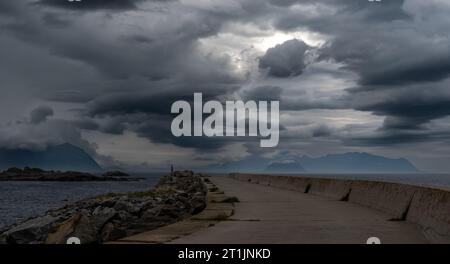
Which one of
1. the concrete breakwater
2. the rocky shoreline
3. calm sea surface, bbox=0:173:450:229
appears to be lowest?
calm sea surface, bbox=0:173:450:229

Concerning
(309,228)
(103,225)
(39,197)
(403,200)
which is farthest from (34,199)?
(309,228)

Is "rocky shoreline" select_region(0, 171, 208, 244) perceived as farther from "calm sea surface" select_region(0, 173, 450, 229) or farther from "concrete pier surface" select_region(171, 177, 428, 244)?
"calm sea surface" select_region(0, 173, 450, 229)

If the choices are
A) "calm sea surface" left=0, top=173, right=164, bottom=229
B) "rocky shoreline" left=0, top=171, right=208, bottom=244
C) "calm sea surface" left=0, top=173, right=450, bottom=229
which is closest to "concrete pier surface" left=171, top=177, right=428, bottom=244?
"calm sea surface" left=0, top=173, right=450, bottom=229

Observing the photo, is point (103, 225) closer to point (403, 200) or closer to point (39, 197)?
point (403, 200)

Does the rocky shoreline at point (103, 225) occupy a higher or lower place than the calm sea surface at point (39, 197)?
higher

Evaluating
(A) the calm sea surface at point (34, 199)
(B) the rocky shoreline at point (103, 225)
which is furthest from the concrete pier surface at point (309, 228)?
(A) the calm sea surface at point (34, 199)

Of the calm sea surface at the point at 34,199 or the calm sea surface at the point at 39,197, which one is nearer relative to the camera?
the calm sea surface at the point at 39,197

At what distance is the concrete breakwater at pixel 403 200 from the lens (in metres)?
8.77

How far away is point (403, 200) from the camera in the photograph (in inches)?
480

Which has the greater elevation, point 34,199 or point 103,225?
point 103,225

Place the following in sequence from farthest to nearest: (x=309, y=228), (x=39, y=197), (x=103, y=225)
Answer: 1. (x=39, y=197)
2. (x=103, y=225)
3. (x=309, y=228)

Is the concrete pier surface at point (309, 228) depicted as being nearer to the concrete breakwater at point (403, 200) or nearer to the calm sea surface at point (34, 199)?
the concrete breakwater at point (403, 200)

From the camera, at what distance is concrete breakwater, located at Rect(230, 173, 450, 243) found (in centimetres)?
877
